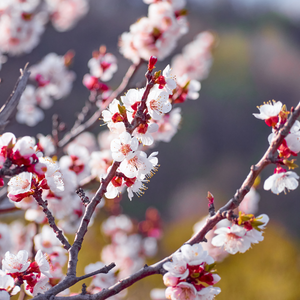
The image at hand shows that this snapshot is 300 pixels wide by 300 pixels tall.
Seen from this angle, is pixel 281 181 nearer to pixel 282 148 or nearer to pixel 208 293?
pixel 282 148

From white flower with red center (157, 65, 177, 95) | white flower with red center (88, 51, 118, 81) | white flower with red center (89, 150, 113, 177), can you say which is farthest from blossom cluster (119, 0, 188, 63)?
white flower with red center (157, 65, 177, 95)

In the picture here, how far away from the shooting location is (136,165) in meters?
0.66

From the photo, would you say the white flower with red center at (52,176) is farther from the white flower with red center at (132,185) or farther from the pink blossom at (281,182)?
the pink blossom at (281,182)

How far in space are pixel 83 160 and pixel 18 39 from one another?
3.70 feet

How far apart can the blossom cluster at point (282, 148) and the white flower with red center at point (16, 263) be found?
0.60 m

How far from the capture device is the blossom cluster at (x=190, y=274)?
0.63 meters

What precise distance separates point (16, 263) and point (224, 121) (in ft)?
21.9

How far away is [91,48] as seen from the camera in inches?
298

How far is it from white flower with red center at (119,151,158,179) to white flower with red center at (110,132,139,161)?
0.05ft

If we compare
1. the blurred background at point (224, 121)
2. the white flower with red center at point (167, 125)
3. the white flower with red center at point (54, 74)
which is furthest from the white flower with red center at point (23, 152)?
the blurred background at point (224, 121)

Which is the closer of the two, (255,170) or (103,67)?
(255,170)

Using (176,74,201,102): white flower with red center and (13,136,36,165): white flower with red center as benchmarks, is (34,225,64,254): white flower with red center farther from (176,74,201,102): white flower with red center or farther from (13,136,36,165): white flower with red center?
(176,74,201,102): white flower with red center

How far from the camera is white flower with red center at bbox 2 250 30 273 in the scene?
678mm

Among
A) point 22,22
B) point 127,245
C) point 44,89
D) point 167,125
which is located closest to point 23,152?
point 167,125
